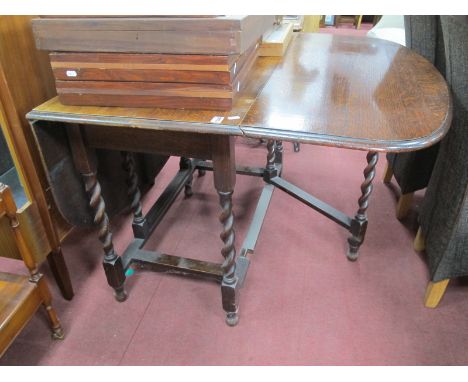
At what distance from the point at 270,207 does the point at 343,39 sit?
81 cm

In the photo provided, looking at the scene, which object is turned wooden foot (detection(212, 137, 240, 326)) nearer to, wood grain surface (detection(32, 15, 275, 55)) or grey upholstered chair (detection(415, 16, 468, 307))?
wood grain surface (detection(32, 15, 275, 55))

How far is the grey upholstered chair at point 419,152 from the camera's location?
1405 millimetres

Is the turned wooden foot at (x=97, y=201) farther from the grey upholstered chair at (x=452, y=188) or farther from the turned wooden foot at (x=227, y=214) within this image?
the grey upholstered chair at (x=452, y=188)

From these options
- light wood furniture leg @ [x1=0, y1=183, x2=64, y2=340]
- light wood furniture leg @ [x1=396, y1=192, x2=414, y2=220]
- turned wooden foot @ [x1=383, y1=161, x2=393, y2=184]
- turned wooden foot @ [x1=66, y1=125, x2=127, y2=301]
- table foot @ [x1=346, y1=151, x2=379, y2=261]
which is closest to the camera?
light wood furniture leg @ [x1=0, y1=183, x2=64, y2=340]

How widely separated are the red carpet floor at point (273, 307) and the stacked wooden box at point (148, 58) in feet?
2.52

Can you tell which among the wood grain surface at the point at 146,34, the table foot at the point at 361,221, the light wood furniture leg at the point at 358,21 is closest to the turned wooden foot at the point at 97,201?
the wood grain surface at the point at 146,34

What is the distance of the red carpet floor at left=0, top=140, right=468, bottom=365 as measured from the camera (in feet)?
3.93

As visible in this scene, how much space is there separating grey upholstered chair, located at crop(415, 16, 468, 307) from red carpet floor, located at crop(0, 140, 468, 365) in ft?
0.55

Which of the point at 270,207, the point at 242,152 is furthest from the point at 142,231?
the point at 242,152

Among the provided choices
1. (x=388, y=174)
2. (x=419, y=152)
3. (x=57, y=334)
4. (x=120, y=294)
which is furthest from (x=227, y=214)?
(x=388, y=174)

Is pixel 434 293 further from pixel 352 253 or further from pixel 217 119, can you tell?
pixel 217 119

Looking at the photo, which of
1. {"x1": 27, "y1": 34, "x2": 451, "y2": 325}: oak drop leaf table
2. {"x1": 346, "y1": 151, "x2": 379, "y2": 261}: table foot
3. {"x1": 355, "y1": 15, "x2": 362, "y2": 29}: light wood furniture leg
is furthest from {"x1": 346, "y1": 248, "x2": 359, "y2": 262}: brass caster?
{"x1": 355, "y1": 15, "x2": 362, "y2": 29}: light wood furniture leg

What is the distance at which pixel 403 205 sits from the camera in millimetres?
1727

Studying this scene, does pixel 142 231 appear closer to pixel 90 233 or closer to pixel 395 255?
pixel 90 233
